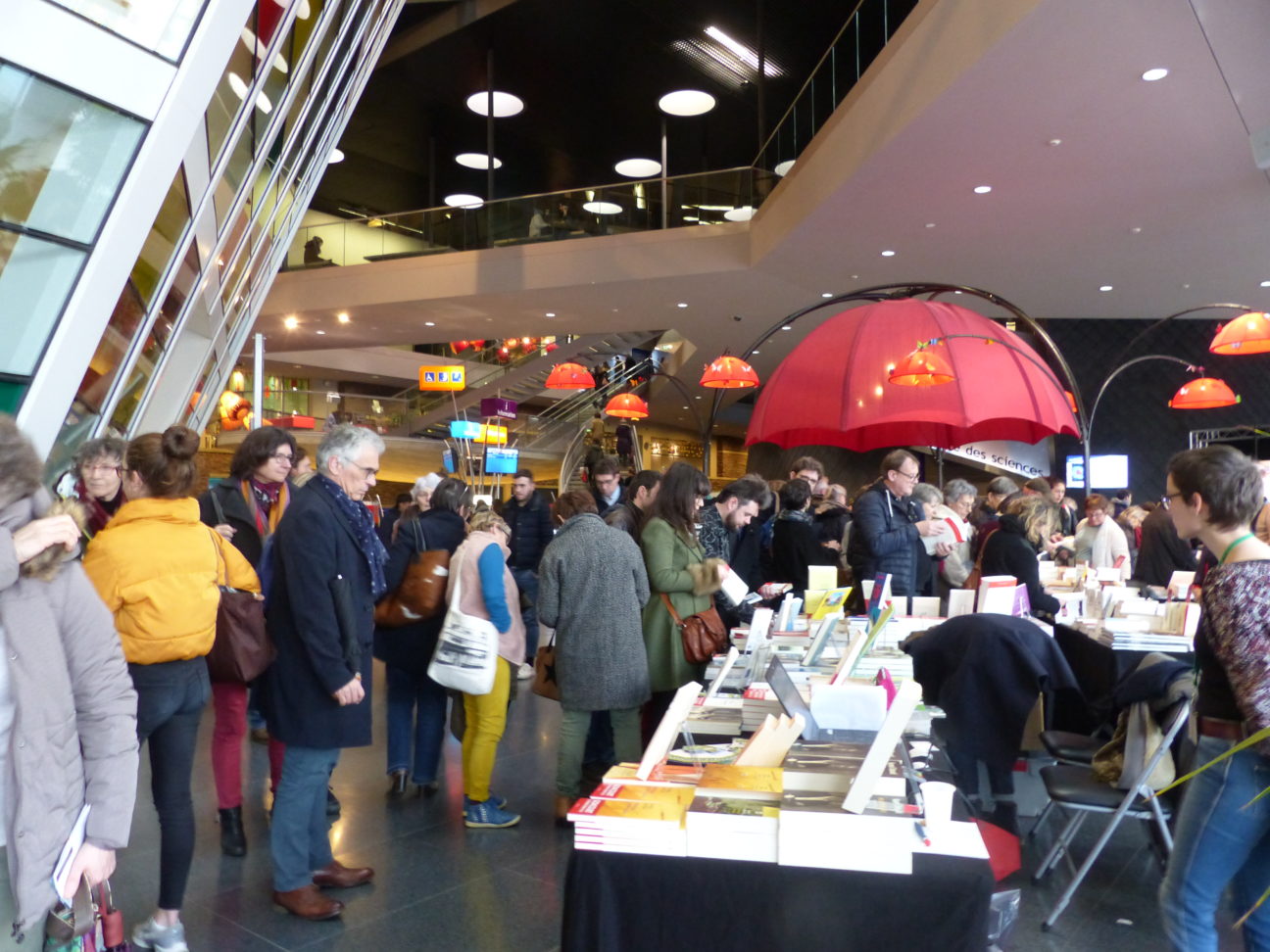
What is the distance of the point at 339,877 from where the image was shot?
11.7 ft

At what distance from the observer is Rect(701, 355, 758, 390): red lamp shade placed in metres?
8.84

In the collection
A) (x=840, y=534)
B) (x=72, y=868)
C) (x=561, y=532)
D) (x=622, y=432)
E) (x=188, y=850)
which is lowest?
(x=188, y=850)

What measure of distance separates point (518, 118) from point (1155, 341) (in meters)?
12.1

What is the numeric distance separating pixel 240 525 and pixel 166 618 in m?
1.48

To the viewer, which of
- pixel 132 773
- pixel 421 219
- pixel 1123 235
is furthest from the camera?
pixel 421 219

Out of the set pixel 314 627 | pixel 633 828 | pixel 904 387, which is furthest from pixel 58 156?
pixel 904 387

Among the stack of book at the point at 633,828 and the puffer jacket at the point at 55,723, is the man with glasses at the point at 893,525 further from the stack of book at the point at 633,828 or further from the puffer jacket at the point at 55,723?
the puffer jacket at the point at 55,723

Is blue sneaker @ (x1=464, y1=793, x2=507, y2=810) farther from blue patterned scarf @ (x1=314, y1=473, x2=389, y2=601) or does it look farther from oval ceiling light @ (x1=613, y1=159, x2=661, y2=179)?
A: oval ceiling light @ (x1=613, y1=159, x2=661, y2=179)

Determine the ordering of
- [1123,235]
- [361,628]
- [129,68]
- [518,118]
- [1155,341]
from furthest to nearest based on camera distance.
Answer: [518,118], [1155,341], [1123,235], [129,68], [361,628]

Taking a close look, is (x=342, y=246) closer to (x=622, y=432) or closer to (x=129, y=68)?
(x=622, y=432)

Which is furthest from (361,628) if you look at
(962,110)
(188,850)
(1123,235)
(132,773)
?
(1123,235)

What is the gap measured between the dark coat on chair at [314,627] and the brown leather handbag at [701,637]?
5.18ft

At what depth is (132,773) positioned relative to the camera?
72.9 inches

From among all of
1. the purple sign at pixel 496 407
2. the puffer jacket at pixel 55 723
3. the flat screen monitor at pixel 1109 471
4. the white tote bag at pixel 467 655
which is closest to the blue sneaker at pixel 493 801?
the white tote bag at pixel 467 655
